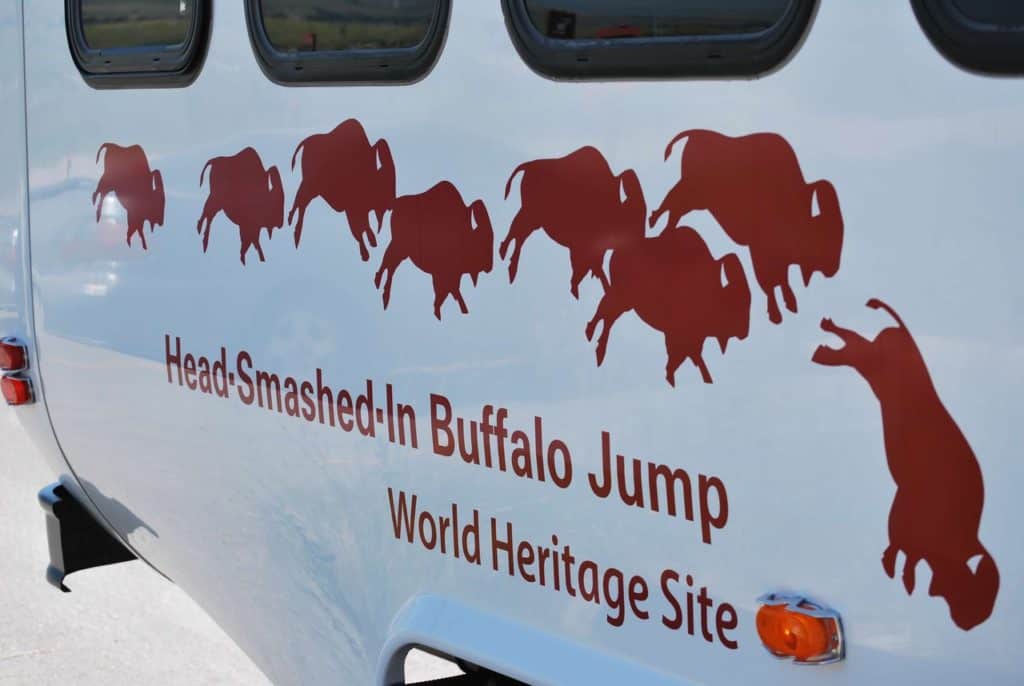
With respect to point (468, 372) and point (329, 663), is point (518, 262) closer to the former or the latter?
point (468, 372)

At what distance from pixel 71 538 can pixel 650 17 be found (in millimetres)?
2995

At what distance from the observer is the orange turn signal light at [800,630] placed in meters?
2.22

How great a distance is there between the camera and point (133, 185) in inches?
152

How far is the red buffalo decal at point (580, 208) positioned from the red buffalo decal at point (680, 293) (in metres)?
0.04

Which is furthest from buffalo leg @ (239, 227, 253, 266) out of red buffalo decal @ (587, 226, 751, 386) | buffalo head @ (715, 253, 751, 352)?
buffalo head @ (715, 253, 751, 352)

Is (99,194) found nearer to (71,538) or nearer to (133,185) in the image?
(133,185)

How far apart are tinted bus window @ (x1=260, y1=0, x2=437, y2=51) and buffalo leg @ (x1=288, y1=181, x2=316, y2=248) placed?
31cm

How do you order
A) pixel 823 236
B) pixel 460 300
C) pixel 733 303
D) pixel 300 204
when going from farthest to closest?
pixel 300 204 < pixel 460 300 < pixel 733 303 < pixel 823 236

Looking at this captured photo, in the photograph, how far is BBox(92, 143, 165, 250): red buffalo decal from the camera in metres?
3.78

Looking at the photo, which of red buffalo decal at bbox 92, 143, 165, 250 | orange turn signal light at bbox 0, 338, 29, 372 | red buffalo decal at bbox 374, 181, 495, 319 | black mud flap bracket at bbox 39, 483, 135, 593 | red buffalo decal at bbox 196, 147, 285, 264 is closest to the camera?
red buffalo decal at bbox 374, 181, 495, 319

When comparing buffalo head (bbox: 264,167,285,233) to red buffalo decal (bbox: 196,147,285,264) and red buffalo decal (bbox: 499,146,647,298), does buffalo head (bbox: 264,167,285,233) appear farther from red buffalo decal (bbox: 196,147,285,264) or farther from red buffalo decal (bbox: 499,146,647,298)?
red buffalo decal (bbox: 499,146,647,298)

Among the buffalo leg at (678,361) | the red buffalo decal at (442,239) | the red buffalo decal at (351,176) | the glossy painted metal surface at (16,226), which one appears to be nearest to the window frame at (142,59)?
the glossy painted metal surface at (16,226)

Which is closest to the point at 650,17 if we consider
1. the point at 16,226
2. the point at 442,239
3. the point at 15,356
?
the point at 442,239

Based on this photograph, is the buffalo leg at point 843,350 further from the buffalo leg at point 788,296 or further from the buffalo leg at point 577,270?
the buffalo leg at point 577,270
